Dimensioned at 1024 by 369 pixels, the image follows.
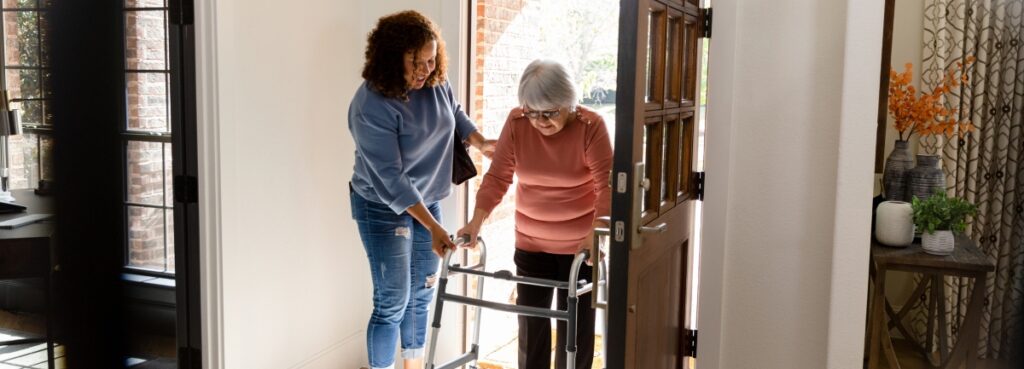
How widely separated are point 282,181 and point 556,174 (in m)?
1.16

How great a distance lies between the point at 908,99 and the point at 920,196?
37cm

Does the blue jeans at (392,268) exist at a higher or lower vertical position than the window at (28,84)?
lower

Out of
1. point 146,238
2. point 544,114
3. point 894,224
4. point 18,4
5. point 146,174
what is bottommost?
point 146,238

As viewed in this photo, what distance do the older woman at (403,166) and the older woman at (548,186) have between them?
0.23 metres

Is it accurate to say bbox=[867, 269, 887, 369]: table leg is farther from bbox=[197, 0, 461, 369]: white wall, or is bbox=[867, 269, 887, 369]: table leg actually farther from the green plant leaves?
bbox=[197, 0, 461, 369]: white wall

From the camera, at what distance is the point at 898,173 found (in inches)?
130

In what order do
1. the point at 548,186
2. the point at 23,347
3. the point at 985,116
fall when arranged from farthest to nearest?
the point at 985,116 → the point at 548,186 → the point at 23,347

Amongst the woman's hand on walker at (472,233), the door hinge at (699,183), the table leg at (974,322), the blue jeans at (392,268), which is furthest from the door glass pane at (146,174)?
the table leg at (974,322)

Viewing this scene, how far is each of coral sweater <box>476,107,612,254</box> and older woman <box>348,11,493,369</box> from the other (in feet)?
0.90

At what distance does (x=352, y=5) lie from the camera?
3.93 m

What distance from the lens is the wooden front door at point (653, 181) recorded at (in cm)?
221

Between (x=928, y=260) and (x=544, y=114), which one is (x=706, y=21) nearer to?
(x=544, y=114)

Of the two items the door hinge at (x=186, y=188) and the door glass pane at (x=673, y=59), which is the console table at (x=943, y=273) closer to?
the door glass pane at (x=673, y=59)

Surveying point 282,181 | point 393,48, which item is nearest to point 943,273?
point 393,48
